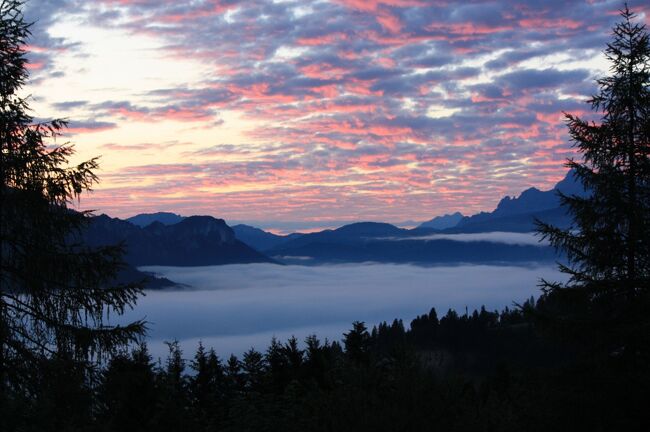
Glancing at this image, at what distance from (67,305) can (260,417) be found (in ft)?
17.4

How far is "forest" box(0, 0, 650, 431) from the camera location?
12641 mm

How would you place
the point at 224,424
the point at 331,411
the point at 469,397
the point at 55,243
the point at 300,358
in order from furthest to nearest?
the point at 300,358 < the point at 224,424 < the point at 55,243 < the point at 469,397 < the point at 331,411

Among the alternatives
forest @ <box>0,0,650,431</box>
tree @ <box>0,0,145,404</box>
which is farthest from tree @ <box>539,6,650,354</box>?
tree @ <box>0,0,145,404</box>

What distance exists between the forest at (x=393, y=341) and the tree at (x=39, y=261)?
0.10 feet

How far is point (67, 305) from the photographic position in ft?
48.0

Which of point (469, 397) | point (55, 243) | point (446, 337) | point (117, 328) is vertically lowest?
point (446, 337)

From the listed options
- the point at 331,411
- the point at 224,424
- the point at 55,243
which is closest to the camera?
the point at 331,411

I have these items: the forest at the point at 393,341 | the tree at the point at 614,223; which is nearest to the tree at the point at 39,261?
the forest at the point at 393,341

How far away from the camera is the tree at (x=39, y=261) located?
46.5 ft

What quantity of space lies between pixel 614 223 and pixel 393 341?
283 inches

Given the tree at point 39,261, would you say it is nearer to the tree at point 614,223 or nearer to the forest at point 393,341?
the forest at point 393,341

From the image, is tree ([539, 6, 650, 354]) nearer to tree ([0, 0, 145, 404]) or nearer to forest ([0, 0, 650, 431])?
forest ([0, 0, 650, 431])

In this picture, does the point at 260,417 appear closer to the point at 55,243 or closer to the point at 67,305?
the point at 67,305

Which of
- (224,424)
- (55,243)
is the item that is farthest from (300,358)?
(55,243)
